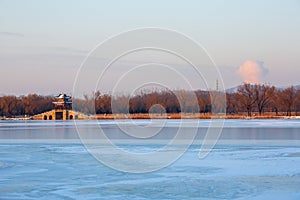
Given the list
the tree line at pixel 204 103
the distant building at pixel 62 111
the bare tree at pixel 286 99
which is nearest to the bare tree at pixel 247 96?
the tree line at pixel 204 103

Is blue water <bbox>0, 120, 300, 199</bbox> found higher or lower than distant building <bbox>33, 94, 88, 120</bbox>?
lower

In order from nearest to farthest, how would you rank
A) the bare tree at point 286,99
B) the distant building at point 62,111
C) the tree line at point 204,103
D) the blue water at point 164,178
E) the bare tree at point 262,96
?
1. the blue water at point 164,178
2. the tree line at point 204,103
3. the bare tree at point 286,99
4. the distant building at point 62,111
5. the bare tree at point 262,96

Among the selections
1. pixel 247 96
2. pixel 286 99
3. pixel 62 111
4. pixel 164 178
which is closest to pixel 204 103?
pixel 247 96

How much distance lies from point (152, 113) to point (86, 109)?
10128mm

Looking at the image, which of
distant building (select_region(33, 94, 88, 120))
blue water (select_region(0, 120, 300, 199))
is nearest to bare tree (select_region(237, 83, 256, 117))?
distant building (select_region(33, 94, 88, 120))

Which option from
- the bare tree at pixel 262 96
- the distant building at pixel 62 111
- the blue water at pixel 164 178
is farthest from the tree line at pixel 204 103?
the blue water at pixel 164 178

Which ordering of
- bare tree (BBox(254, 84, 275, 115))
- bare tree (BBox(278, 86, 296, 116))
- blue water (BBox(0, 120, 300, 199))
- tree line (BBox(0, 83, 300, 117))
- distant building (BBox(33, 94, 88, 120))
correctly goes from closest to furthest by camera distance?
blue water (BBox(0, 120, 300, 199))
tree line (BBox(0, 83, 300, 117))
bare tree (BBox(278, 86, 296, 116))
distant building (BBox(33, 94, 88, 120))
bare tree (BBox(254, 84, 275, 115))

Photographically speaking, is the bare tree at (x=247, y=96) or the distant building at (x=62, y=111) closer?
the distant building at (x=62, y=111)

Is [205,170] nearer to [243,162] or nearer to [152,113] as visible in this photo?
[243,162]

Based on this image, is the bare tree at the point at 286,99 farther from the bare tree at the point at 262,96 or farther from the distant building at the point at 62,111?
the distant building at the point at 62,111

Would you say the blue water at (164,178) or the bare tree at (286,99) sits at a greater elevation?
the bare tree at (286,99)

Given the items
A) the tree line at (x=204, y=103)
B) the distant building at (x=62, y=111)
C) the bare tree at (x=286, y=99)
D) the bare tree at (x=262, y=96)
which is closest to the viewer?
the tree line at (x=204, y=103)

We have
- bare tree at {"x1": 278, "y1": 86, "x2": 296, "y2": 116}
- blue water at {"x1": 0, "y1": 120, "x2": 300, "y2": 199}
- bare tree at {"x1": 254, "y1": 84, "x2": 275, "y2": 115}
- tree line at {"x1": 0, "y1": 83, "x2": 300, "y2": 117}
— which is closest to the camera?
blue water at {"x1": 0, "y1": 120, "x2": 300, "y2": 199}

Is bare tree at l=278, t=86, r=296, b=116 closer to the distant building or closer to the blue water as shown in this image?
the distant building
